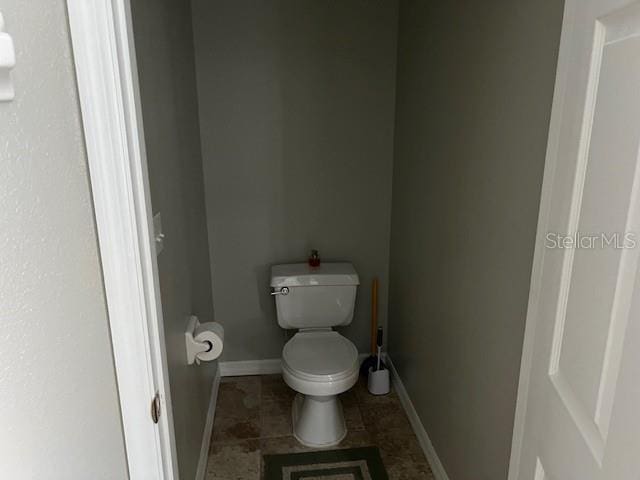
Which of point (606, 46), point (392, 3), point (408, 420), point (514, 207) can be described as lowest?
point (408, 420)

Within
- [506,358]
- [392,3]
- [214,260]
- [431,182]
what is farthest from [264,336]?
[392,3]

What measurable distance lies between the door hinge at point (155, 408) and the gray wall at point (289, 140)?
1734mm

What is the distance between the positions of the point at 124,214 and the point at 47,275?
174mm

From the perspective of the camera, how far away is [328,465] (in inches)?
83.4

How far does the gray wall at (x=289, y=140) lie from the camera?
237 centimetres

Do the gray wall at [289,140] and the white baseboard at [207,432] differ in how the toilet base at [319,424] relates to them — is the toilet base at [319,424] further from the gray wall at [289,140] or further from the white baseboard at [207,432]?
the gray wall at [289,140]

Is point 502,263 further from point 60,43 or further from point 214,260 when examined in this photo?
point 214,260

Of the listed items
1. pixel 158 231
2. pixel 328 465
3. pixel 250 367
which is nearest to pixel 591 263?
pixel 158 231

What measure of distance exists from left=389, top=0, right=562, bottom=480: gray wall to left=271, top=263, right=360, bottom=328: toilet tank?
1.02 ft

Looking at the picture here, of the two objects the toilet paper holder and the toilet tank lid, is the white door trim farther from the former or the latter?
the toilet tank lid

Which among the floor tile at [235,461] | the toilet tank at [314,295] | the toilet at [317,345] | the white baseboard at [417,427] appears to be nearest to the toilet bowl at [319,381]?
the toilet at [317,345]

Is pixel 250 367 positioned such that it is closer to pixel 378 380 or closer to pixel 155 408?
pixel 378 380

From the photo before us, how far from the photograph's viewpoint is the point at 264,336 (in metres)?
2.79

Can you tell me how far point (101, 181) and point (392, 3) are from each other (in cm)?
209
